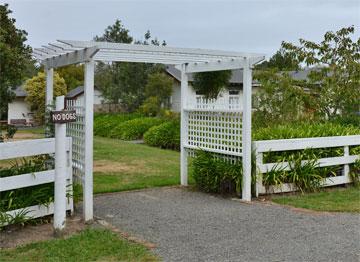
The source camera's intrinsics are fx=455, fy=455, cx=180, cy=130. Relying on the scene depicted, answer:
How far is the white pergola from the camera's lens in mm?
6125

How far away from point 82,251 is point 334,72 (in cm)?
1066

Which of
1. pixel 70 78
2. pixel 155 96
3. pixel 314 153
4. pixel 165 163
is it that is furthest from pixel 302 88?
pixel 70 78

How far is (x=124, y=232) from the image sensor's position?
218 inches

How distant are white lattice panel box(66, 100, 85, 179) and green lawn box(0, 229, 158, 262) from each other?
4.65ft

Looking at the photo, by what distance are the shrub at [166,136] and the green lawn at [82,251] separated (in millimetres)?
10687

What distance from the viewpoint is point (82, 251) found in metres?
4.73

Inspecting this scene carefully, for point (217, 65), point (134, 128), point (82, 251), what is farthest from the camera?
point (134, 128)

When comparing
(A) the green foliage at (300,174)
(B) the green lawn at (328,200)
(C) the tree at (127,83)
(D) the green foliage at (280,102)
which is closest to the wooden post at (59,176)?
(B) the green lawn at (328,200)

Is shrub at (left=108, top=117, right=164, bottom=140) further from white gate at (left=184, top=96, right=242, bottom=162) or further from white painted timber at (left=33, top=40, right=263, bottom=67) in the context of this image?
white painted timber at (left=33, top=40, right=263, bottom=67)

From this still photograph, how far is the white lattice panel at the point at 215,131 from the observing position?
25.0ft

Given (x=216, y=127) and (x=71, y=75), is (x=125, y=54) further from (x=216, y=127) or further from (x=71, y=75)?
(x=71, y=75)

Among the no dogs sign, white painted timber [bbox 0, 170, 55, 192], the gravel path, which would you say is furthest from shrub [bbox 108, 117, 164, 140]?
the no dogs sign

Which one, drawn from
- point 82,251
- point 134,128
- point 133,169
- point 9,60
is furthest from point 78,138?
point 134,128

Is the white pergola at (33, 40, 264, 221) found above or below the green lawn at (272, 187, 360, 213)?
above
